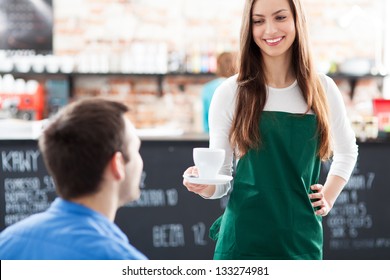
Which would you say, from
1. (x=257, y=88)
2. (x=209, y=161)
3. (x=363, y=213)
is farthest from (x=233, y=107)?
(x=363, y=213)

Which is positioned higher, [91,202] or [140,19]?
[140,19]

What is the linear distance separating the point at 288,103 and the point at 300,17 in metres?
0.24

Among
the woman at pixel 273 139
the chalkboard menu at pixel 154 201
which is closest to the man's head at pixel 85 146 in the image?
the woman at pixel 273 139

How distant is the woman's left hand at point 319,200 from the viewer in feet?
5.63

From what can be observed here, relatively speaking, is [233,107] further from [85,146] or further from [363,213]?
[363,213]

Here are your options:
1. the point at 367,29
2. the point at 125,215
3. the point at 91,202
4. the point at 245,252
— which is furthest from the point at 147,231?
the point at 367,29

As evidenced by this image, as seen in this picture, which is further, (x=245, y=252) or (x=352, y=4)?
(x=352, y=4)

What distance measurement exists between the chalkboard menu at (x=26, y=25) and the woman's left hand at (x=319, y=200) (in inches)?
182

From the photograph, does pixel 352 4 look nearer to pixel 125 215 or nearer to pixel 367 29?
pixel 367 29

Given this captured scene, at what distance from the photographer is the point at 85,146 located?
3.88ft

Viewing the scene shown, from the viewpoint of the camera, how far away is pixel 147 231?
3.67m

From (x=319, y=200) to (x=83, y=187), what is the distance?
78cm

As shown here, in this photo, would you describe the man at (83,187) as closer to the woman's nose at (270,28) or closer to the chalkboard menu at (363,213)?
the woman's nose at (270,28)

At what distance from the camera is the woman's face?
1674 mm
